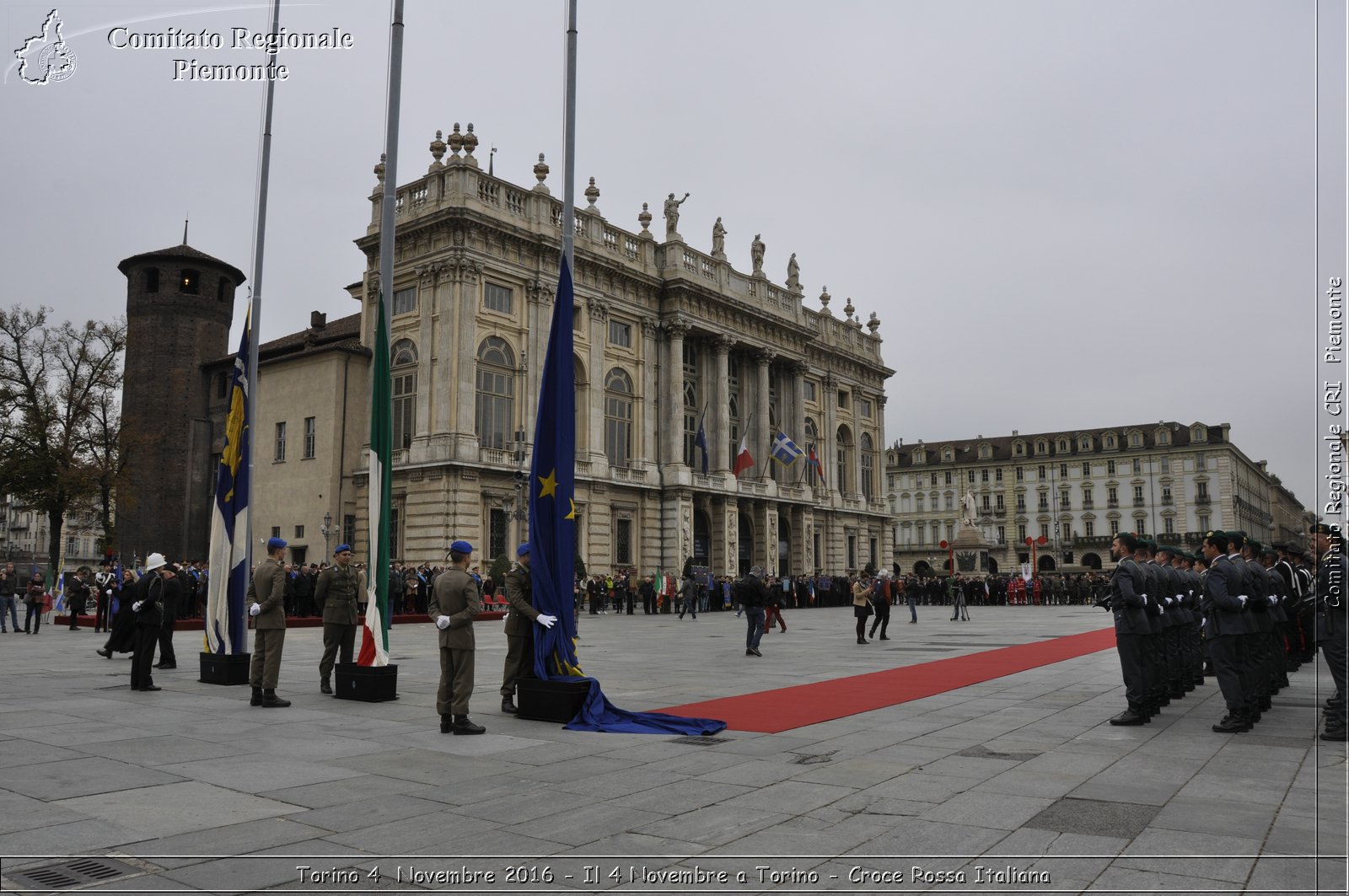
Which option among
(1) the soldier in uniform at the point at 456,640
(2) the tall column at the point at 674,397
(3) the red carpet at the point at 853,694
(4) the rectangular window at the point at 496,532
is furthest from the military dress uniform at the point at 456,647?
(2) the tall column at the point at 674,397

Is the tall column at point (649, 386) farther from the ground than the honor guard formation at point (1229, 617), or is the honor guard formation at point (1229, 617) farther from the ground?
the tall column at point (649, 386)

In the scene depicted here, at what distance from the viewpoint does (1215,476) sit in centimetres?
9094

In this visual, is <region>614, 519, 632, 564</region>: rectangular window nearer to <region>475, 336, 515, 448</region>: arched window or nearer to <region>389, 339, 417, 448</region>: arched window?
<region>475, 336, 515, 448</region>: arched window

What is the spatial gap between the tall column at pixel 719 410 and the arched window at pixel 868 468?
17082mm

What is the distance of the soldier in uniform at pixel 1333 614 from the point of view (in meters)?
8.71

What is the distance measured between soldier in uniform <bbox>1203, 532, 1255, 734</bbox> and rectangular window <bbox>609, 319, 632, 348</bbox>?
36.3m

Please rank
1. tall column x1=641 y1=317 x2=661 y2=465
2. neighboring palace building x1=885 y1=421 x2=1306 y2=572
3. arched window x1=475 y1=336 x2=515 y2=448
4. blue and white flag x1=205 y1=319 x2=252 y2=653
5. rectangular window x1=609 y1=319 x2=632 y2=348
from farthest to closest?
neighboring palace building x1=885 y1=421 x2=1306 y2=572
tall column x1=641 y1=317 x2=661 y2=465
rectangular window x1=609 y1=319 x2=632 y2=348
arched window x1=475 y1=336 x2=515 y2=448
blue and white flag x1=205 y1=319 x2=252 y2=653

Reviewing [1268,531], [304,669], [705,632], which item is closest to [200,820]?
[304,669]

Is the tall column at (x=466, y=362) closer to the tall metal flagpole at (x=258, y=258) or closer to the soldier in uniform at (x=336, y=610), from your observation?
the tall metal flagpole at (x=258, y=258)

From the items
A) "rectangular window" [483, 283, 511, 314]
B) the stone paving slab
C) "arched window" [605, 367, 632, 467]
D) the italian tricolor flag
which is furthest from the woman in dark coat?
"arched window" [605, 367, 632, 467]

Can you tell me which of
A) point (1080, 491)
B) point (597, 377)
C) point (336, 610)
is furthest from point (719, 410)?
point (1080, 491)

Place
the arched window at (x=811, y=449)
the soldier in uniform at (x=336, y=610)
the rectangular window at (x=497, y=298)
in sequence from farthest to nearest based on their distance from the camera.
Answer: the arched window at (x=811, y=449), the rectangular window at (x=497, y=298), the soldier in uniform at (x=336, y=610)

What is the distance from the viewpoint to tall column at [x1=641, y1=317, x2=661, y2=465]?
45469 millimetres

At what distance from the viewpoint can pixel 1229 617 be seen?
9.46m
